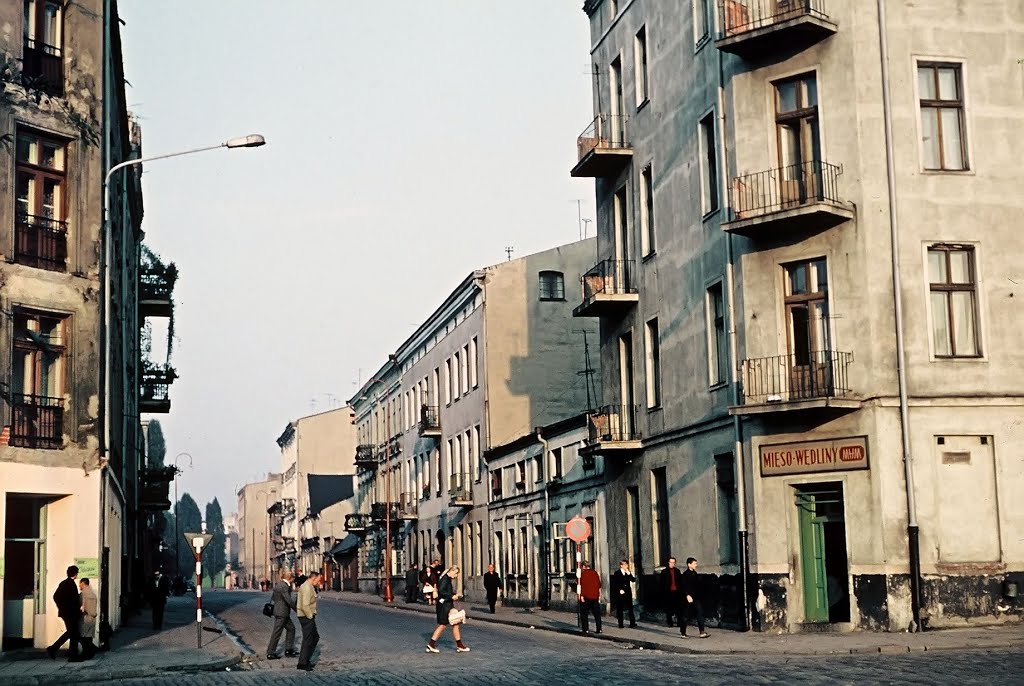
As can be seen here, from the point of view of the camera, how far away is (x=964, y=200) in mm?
27250

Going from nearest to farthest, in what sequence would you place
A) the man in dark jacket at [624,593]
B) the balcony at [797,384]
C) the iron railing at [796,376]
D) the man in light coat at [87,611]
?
1. the man in light coat at [87,611]
2. the balcony at [797,384]
3. the iron railing at [796,376]
4. the man in dark jacket at [624,593]

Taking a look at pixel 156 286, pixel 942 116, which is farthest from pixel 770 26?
pixel 156 286

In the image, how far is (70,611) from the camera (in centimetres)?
2448

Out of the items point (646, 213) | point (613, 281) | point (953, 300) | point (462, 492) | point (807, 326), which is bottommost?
point (462, 492)

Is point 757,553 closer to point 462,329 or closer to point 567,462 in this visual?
point 567,462

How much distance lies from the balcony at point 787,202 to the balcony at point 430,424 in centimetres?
3636

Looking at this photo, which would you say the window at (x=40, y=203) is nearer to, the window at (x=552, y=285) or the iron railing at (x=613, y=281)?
the iron railing at (x=613, y=281)

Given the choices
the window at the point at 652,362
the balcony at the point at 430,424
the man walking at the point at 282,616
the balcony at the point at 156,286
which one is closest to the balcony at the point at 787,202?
the window at the point at 652,362

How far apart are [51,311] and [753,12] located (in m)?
15.7

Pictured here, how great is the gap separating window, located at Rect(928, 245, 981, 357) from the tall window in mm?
8801

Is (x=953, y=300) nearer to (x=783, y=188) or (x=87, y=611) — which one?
(x=783, y=188)

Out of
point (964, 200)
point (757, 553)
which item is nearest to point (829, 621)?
point (757, 553)

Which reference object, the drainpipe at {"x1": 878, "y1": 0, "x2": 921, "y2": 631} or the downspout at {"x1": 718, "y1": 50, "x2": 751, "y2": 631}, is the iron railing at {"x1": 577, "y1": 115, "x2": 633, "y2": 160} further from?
the drainpipe at {"x1": 878, "y1": 0, "x2": 921, "y2": 631}

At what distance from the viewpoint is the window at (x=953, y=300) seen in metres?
27.0
